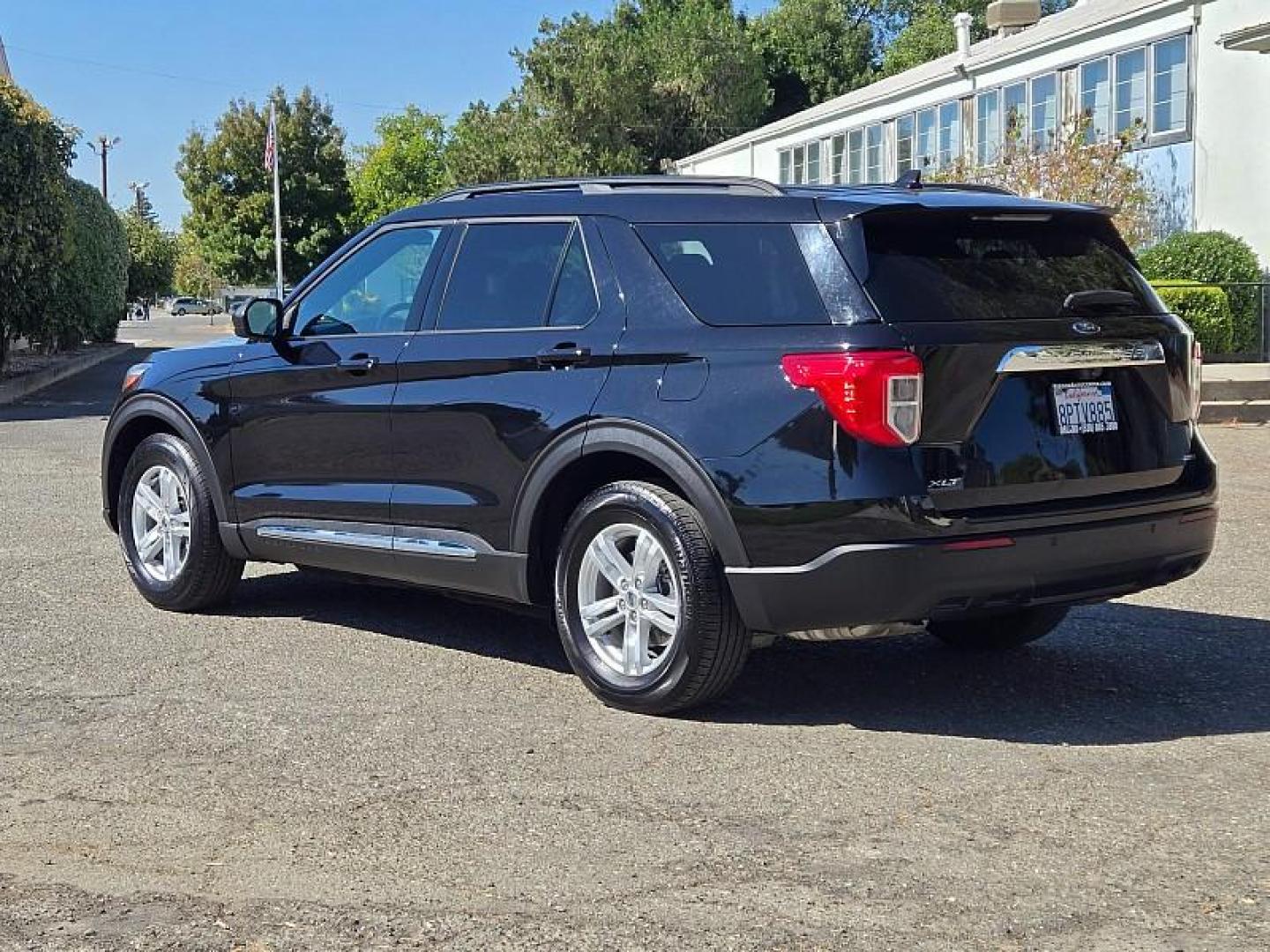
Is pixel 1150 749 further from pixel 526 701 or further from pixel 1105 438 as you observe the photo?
pixel 526 701

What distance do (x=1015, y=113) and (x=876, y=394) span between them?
2518 centimetres

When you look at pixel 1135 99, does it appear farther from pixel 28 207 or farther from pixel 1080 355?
pixel 1080 355

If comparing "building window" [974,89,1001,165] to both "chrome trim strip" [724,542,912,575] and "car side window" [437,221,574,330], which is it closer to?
"car side window" [437,221,574,330]

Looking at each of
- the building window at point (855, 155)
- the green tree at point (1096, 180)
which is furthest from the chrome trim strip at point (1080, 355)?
the building window at point (855, 155)

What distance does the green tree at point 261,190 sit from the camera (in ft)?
219

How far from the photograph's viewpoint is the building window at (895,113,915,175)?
3366cm

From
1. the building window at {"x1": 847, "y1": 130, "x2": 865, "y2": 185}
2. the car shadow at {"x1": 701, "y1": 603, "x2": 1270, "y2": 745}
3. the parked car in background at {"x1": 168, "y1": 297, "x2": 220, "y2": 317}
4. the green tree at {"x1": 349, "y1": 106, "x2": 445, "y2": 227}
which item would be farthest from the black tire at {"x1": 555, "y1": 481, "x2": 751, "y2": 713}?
the parked car in background at {"x1": 168, "y1": 297, "x2": 220, "y2": 317}

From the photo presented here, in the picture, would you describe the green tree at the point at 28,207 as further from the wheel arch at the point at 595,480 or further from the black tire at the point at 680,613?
the black tire at the point at 680,613

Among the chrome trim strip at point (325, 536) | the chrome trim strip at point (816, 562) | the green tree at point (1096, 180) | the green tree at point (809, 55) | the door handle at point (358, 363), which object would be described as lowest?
the chrome trim strip at point (325, 536)

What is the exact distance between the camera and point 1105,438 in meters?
5.62

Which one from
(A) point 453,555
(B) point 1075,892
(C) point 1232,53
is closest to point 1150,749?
(B) point 1075,892

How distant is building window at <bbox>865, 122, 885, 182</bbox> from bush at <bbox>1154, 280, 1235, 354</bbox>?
14.6 m

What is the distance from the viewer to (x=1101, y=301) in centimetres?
577

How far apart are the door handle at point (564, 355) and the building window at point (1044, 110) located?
22.9 m
